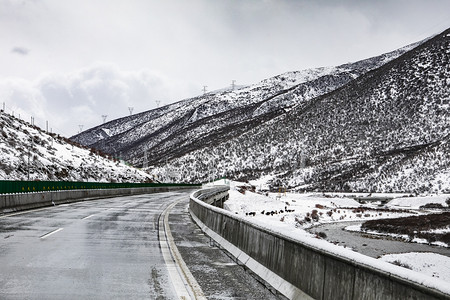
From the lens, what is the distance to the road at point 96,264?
7078mm

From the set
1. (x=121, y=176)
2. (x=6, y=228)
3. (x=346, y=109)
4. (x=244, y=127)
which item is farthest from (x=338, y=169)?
(x=6, y=228)

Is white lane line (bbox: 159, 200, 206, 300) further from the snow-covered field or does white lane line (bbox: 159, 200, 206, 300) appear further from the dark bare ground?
the dark bare ground

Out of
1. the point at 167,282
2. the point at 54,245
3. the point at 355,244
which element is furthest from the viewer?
the point at 355,244

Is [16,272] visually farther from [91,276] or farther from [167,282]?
[167,282]

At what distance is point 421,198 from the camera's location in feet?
217

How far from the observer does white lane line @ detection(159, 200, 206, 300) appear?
281 inches

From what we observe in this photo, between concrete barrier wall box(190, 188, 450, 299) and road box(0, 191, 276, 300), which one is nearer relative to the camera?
concrete barrier wall box(190, 188, 450, 299)

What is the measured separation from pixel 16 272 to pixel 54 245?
324 centimetres

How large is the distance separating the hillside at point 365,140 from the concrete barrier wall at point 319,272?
7560cm

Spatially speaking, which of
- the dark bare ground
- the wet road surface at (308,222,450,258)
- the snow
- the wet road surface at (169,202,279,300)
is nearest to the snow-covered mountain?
the wet road surface at (308,222,450,258)

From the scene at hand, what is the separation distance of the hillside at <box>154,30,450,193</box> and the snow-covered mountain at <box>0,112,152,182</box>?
151 ft

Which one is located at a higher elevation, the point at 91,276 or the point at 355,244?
the point at 91,276

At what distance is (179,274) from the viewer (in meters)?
8.57

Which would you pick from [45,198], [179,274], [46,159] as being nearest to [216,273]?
[179,274]
